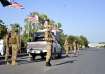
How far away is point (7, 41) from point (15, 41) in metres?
0.53

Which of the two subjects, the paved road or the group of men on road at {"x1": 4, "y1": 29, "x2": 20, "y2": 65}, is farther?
the group of men on road at {"x1": 4, "y1": 29, "x2": 20, "y2": 65}

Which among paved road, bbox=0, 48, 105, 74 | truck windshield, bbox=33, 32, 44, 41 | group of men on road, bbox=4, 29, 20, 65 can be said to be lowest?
paved road, bbox=0, 48, 105, 74

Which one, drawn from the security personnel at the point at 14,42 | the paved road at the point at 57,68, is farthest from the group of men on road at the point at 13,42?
the paved road at the point at 57,68

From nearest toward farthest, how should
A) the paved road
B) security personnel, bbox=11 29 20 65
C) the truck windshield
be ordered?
the paved road < security personnel, bbox=11 29 20 65 < the truck windshield

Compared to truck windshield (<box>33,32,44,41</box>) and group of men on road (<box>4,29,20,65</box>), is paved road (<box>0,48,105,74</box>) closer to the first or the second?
group of men on road (<box>4,29,20,65</box>)

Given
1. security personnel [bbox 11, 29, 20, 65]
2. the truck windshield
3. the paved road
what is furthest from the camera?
the truck windshield

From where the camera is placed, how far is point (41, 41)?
90.4ft

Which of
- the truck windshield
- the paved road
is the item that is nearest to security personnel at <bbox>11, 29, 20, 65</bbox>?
the paved road

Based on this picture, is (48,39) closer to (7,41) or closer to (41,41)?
(7,41)

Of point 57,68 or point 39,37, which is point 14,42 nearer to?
point 57,68

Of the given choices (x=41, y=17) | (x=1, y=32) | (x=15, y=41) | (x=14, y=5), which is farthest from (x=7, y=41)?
(x=41, y=17)

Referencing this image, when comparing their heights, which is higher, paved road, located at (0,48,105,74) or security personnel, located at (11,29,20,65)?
security personnel, located at (11,29,20,65)

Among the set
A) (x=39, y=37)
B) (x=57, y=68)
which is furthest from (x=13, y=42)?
(x=39, y=37)

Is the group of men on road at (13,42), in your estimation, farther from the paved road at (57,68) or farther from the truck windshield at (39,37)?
the truck windshield at (39,37)
